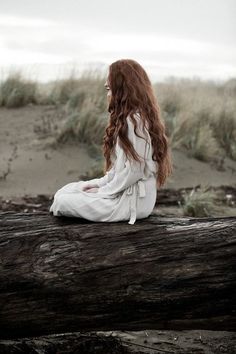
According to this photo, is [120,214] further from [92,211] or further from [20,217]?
[20,217]

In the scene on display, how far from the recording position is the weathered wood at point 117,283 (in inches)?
Result: 185

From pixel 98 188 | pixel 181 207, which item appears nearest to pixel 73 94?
pixel 181 207

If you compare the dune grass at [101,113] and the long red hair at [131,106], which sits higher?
the long red hair at [131,106]

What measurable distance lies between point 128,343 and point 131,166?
4.69ft

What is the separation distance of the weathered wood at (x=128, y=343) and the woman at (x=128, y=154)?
38.9 inches

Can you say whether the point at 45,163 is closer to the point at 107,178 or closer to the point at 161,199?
the point at 161,199

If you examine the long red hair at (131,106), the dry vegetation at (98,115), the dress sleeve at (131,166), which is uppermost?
the long red hair at (131,106)

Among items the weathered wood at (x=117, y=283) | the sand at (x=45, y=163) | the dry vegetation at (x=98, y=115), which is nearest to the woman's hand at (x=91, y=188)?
the weathered wood at (x=117, y=283)

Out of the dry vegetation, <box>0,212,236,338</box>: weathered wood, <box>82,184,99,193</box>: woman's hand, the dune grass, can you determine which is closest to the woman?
<box>82,184,99,193</box>: woman's hand

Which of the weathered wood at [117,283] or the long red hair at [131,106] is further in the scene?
the long red hair at [131,106]

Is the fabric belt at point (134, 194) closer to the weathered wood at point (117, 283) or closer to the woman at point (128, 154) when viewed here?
the woman at point (128, 154)

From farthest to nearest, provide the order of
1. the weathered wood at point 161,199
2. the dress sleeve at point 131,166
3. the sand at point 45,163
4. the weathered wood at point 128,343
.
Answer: the sand at point 45,163 < the weathered wood at point 161,199 < the weathered wood at point 128,343 < the dress sleeve at point 131,166

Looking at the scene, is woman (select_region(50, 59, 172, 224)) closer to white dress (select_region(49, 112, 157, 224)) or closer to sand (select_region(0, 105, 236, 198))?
white dress (select_region(49, 112, 157, 224))

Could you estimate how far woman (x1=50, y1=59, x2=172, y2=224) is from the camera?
5.09 metres
